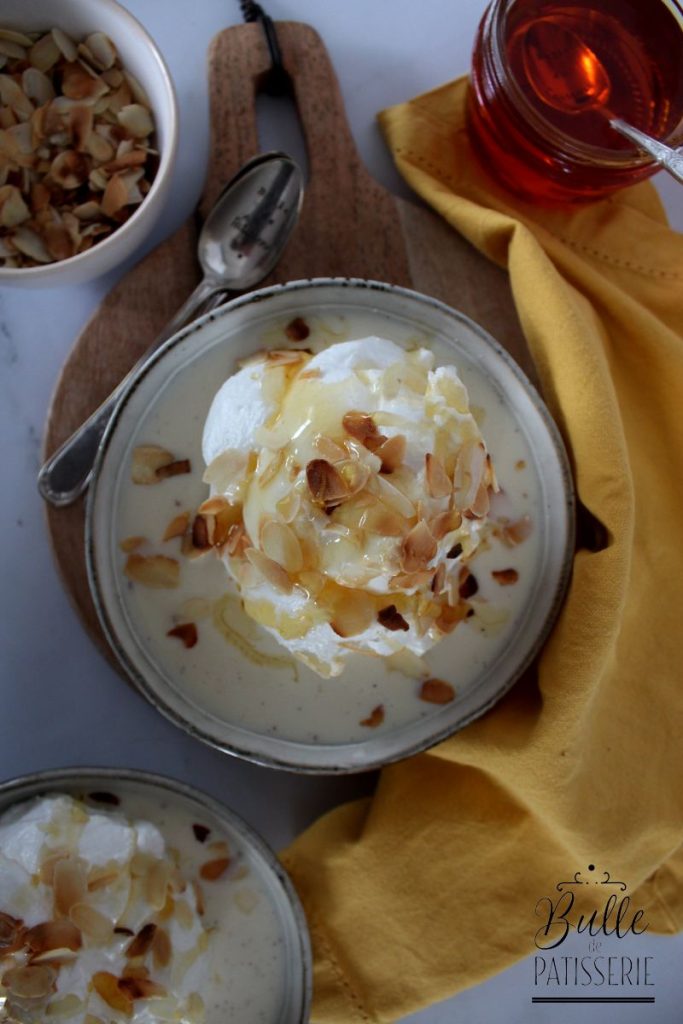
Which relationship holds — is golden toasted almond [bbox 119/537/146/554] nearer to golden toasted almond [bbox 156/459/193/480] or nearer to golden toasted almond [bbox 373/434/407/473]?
golden toasted almond [bbox 156/459/193/480]

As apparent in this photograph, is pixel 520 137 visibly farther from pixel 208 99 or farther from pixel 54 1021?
pixel 54 1021

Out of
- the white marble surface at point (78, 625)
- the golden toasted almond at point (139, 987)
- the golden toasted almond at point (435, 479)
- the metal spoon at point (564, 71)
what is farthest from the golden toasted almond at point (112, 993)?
the metal spoon at point (564, 71)

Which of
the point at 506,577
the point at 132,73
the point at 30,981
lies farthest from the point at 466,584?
the point at 132,73

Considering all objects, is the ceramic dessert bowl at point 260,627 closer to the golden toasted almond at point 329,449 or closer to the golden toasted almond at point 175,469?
the golden toasted almond at point 175,469

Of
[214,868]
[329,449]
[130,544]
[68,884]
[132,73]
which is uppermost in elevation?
[132,73]

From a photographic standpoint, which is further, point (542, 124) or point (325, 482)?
point (542, 124)

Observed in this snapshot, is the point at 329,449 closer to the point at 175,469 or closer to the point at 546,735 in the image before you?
the point at 175,469

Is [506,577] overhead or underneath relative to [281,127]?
underneath
